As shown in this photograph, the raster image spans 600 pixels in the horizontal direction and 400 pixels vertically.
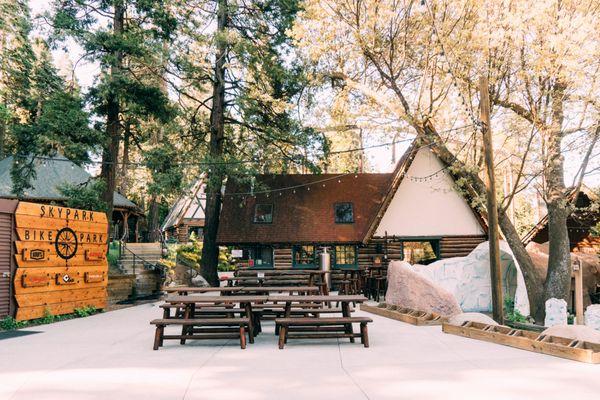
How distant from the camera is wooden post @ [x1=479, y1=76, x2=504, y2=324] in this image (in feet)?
38.4

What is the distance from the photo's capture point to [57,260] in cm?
1248

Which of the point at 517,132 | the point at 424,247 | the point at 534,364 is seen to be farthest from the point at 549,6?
the point at 424,247

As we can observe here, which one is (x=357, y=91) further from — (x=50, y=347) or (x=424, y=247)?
(x=50, y=347)

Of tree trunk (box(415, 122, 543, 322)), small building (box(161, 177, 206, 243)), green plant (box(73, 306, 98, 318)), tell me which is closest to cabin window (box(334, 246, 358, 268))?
tree trunk (box(415, 122, 543, 322))

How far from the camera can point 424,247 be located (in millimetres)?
29734

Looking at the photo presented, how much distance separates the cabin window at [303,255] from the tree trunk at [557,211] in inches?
394

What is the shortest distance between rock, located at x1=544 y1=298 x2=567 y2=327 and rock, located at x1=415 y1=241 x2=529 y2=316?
2.33m

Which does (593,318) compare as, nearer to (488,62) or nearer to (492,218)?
(492,218)

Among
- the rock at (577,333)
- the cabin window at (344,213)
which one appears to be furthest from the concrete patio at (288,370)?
the cabin window at (344,213)

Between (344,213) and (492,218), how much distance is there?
12.0 metres

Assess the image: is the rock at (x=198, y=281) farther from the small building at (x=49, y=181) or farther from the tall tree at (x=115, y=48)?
the small building at (x=49, y=181)

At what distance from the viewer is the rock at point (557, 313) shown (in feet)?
45.0

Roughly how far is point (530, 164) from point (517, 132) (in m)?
1.11

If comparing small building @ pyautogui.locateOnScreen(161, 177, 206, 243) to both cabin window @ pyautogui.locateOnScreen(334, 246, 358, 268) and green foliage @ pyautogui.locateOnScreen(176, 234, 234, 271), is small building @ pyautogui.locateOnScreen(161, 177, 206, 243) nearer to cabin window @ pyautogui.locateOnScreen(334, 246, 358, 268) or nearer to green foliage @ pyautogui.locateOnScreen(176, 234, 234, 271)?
green foliage @ pyautogui.locateOnScreen(176, 234, 234, 271)
